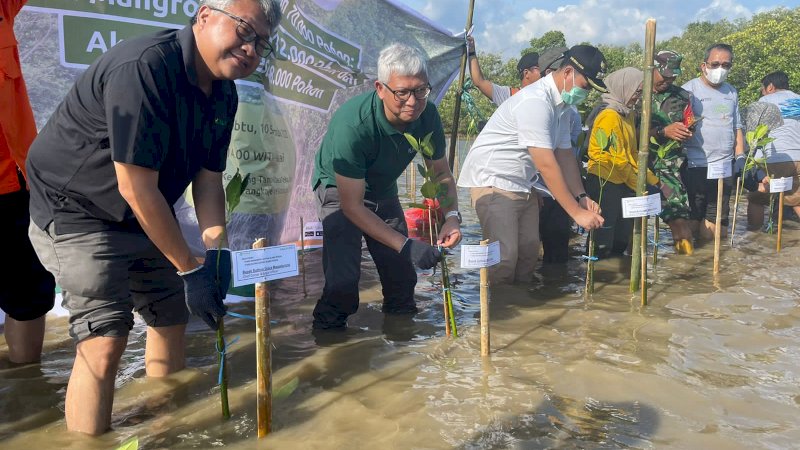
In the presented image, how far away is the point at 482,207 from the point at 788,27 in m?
23.2

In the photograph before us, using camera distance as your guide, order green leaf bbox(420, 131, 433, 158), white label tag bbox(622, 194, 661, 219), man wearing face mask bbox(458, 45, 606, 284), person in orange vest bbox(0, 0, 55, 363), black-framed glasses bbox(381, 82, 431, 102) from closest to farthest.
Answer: person in orange vest bbox(0, 0, 55, 363) < black-framed glasses bbox(381, 82, 431, 102) < green leaf bbox(420, 131, 433, 158) < white label tag bbox(622, 194, 661, 219) < man wearing face mask bbox(458, 45, 606, 284)

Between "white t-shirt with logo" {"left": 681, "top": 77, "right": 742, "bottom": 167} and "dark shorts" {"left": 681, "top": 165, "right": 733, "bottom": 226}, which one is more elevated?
"white t-shirt with logo" {"left": 681, "top": 77, "right": 742, "bottom": 167}

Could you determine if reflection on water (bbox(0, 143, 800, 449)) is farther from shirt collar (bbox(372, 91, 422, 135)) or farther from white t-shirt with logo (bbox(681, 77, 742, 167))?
white t-shirt with logo (bbox(681, 77, 742, 167))

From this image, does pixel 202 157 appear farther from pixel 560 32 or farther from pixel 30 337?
pixel 560 32

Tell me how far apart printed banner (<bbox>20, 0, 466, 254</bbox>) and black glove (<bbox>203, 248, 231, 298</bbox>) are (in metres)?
1.72

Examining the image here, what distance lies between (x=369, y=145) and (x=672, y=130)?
371 cm

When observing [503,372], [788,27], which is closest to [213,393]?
[503,372]

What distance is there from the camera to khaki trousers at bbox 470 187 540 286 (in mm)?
4758

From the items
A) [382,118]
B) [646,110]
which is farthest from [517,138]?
[382,118]

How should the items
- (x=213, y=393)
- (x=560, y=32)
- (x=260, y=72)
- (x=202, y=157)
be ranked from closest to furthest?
1. (x=202, y=157)
2. (x=213, y=393)
3. (x=260, y=72)
4. (x=560, y=32)

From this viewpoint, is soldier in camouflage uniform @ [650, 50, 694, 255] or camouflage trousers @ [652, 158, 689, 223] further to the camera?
camouflage trousers @ [652, 158, 689, 223]

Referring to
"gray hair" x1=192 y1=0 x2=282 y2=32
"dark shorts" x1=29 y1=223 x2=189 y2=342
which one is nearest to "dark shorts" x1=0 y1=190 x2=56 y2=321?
"dark shorts" x1=29 y1=223 x2=189 y2=342

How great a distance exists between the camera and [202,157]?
9.16 feet

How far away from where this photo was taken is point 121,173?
2.22 meters
